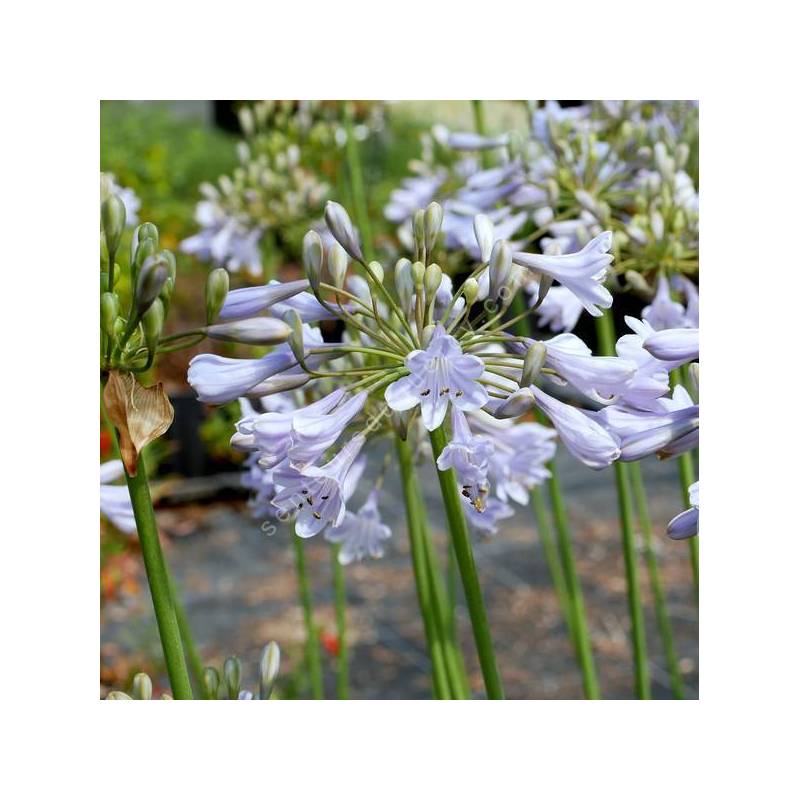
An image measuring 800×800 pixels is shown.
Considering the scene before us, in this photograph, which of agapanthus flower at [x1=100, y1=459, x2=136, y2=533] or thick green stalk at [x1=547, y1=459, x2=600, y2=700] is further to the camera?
thick green stalk at [x1=547, y1=459, x2=600, y2=700]

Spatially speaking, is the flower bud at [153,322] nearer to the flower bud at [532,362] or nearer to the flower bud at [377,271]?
the flower bud at [377,271]

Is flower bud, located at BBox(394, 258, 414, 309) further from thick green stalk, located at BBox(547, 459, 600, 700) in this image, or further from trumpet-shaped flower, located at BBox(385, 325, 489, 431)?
thick green stalk, located at BBox(547, 459, 600, 700)

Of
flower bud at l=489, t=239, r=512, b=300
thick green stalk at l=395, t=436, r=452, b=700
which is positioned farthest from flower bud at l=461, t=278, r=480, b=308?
thick green stalk at l=395, t=436, r=452, b=700

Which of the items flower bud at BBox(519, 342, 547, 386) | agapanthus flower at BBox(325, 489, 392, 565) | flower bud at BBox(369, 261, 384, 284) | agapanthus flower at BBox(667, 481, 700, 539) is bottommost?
agapanthus flower at BBox(325, 489, 392, 565)

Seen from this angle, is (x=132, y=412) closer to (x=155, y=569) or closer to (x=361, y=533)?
(x=155, y=569)

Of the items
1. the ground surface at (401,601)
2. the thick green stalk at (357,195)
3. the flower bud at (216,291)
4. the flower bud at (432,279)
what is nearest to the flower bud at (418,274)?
the flower bud at (432,279)
